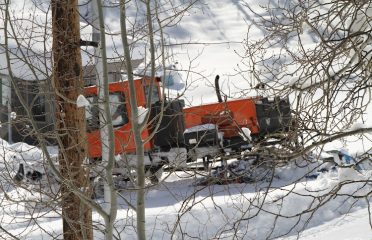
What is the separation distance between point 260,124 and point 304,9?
1048 centimetres

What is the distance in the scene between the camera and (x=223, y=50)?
2062 inches

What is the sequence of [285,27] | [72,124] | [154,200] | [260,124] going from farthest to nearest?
1. [260,124]
2. [154,200]
3. [72,124]
4. [285,27]

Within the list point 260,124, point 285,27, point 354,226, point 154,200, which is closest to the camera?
point 285,27

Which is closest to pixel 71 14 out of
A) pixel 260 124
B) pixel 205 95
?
pixel 260 124

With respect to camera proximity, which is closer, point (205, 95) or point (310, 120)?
point (310, 120)

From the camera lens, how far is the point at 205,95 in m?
37.8

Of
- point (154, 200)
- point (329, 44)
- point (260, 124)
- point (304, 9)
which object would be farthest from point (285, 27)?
point (260, 124)

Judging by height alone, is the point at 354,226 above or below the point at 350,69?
below

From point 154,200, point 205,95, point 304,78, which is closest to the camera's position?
point 304,78

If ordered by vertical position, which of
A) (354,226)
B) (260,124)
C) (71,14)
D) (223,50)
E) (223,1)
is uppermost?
(223,1)

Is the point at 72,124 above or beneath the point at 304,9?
beneath

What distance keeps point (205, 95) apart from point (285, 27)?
31677 millimetres

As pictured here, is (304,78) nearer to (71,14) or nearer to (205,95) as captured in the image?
(71,14)

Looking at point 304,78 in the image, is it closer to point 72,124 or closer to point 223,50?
point 72,124
